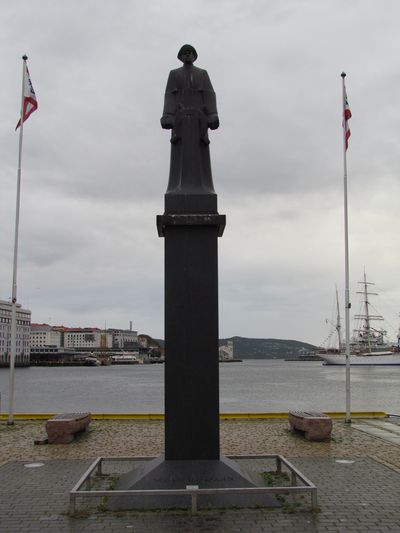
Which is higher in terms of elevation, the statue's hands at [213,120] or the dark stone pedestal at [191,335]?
the statue's hands at [213,120]

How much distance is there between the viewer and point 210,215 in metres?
9.59

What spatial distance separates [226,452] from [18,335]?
487ft

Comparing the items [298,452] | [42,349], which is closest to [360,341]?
[42,349]

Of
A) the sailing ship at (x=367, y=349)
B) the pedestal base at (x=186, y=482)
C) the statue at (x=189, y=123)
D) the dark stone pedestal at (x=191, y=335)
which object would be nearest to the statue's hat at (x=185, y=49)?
the statue at (x=189, y=123)

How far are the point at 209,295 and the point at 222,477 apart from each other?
2965 millimetres

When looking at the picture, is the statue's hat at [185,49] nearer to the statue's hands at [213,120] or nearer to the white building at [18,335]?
the statue's hands at [213,120]

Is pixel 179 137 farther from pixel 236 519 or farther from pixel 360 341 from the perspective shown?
pixel 360 341

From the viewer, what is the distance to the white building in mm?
146625

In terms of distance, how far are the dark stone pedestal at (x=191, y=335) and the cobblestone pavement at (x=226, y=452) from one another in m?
1.43

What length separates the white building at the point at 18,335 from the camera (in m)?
147

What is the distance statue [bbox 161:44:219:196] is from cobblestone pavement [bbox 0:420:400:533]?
5388 millimetres

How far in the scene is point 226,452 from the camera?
12.8m

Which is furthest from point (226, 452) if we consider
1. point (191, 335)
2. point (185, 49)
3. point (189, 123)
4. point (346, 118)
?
point (346, 118)

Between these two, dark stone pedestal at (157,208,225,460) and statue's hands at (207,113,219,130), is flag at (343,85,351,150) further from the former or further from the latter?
dark stone pedestal at (157,208,225,460)
